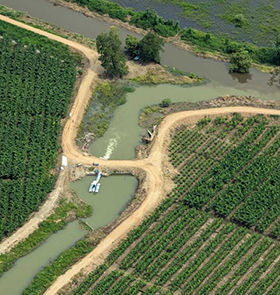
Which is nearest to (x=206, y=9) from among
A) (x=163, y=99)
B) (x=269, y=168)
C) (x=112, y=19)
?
(x=112, y=19)

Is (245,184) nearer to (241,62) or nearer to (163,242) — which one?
(163,242)

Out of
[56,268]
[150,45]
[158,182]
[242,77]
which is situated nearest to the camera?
[56,268]

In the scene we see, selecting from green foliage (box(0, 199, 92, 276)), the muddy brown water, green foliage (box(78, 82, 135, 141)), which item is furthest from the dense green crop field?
green foliage (box(78, 82, 135, 141))

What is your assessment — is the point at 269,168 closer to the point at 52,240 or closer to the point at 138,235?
the point at 138,235

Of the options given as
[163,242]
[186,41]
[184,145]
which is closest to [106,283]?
[163,242]

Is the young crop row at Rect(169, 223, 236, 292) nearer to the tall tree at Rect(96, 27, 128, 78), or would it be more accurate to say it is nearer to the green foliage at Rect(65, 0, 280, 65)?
the tall tree at Rect(96, 27, 128, 78)

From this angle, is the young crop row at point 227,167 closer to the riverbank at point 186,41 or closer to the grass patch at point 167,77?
the grass patch at point 167,77

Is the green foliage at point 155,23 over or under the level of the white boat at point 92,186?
over

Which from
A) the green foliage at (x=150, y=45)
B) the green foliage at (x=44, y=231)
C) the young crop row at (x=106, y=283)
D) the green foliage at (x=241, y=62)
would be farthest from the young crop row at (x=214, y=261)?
the green foliage at (x=150, y=45)
